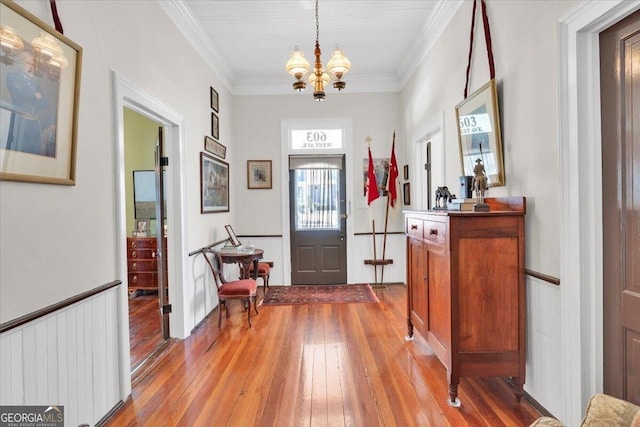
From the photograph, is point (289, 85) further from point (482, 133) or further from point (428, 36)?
point (482, 133)

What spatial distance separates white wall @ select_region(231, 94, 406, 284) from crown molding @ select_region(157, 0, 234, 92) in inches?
26.2

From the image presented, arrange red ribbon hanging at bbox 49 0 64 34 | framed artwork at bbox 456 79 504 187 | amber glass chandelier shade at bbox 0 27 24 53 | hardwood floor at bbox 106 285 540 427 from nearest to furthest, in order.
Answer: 1. amber glass chandelier shade at bbox 0 27 24 53
2. red ribbon hanging at bbox 49 0 64 34
3. hardwood floor at bbox 106 285 540 427
4. framed artwork at bbox 456 79 504 187

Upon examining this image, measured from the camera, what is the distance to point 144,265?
15.6 ft

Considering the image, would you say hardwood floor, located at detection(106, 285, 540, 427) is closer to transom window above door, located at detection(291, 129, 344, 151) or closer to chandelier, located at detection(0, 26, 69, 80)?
chandelier, located at detection(0, 26, 69, 80)

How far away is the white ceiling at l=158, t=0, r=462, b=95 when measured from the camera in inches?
130

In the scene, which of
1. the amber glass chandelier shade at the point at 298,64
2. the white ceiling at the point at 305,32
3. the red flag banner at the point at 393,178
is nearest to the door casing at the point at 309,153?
the red flag banner at the point at 393,178

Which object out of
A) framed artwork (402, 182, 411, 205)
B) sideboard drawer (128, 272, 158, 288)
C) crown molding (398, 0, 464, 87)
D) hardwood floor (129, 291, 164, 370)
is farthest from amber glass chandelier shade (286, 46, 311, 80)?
sideboard drawer (128, 272, 158, 288)

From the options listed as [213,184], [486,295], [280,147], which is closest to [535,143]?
[486,295]

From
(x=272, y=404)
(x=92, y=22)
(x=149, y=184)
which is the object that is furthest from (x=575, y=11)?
(x=149, y=184)

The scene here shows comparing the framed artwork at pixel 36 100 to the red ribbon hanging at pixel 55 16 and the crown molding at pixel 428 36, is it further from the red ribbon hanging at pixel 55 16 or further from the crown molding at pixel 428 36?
the crown molding at pixel 428 36

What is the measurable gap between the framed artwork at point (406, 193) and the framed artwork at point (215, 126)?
112 inches

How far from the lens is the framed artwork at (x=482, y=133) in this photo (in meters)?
2.38

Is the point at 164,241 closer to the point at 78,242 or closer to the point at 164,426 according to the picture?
the point at 78,242

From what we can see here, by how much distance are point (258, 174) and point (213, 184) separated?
1.17 metres
